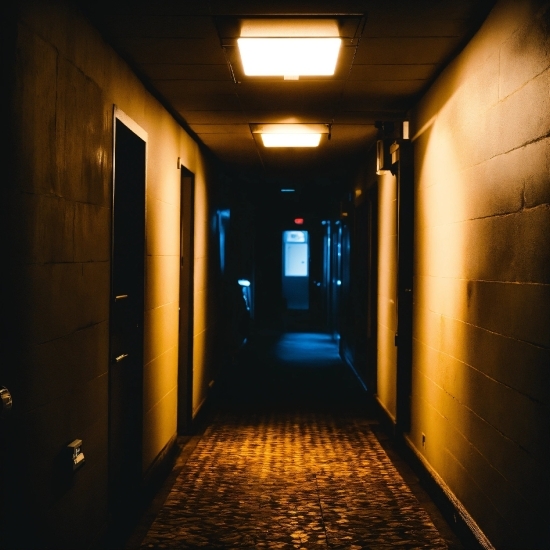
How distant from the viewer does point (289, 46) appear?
3.48 meters

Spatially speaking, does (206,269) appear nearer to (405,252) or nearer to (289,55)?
(405,252)

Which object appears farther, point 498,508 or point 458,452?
point 458,452

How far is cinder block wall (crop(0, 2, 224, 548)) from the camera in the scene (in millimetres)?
2389

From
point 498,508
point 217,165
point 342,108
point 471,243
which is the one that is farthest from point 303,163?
point 498,508

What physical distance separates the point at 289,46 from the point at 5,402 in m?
2.29

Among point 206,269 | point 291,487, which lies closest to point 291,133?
point 206,269

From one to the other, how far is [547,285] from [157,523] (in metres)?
2.63

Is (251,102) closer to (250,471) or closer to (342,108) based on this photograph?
(342,108)

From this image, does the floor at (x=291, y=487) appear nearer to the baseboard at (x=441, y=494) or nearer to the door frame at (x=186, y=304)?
the baseboard at (x=441, y=494)

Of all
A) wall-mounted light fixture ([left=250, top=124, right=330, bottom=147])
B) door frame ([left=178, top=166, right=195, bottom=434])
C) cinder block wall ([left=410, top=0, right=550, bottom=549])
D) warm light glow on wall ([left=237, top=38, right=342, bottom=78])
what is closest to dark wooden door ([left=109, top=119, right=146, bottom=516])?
warm light glow on wall ([left=237, top=38, right=342, bottom=78])

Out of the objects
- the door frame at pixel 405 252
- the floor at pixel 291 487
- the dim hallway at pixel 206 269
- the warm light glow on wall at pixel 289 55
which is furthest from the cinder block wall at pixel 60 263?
the door frame at pixel 405 252

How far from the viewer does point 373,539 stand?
3662 mm

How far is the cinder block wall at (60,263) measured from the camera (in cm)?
239

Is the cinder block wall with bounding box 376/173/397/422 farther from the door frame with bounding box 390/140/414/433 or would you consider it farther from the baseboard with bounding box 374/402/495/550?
the door frame with bounding box 390/140/414/433
